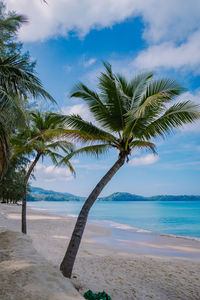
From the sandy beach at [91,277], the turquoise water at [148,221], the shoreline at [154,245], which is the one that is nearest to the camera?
the sandy beach at [91,277]

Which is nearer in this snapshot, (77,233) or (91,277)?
(77,233)

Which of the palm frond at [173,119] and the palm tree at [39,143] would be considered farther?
the palm tree at [39,143]

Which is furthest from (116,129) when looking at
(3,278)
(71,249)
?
(3,278)

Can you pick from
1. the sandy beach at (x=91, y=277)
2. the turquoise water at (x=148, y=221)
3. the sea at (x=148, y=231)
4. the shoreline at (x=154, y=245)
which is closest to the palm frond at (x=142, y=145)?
the sandy beach at (x=91, y=277)

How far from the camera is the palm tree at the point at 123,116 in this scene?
513 centimetres

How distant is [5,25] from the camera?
568 centimetres

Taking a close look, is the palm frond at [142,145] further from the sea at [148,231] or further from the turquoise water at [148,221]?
the turquoise water at [148,221]

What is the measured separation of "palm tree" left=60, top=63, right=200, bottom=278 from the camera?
16.8ft

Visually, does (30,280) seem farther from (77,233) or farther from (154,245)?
(154,245)

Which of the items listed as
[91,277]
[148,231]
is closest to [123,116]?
[91,277]

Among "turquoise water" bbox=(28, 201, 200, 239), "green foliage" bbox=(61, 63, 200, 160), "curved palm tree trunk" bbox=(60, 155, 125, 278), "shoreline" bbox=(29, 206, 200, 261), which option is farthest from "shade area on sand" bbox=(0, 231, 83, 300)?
"turquoise water" bbox=(28, 201, 200, 239)

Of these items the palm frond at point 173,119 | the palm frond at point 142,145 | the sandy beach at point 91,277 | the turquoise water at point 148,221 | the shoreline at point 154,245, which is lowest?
the turquoise water at point 148,221

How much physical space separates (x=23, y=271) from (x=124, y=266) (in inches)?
190

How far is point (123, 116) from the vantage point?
229 inches
